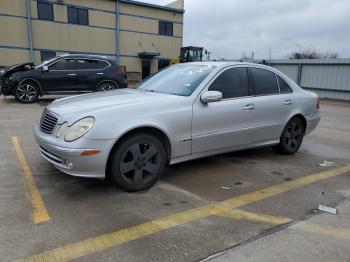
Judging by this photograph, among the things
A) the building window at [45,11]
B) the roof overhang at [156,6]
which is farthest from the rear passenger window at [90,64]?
the roof overhang at [156,6]

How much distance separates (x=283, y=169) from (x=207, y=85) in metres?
1.86

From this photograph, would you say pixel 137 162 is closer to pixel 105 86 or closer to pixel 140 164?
pixel 140 164

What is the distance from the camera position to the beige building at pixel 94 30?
2792 cm

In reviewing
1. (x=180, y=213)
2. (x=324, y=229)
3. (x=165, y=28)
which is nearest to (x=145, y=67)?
(x=165, y=28)

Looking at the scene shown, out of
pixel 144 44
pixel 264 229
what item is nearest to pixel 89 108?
pixel 264 229

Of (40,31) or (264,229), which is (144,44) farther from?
(264,229)

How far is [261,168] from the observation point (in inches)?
212

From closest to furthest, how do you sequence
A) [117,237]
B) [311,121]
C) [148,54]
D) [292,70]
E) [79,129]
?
[117,237]
[79,129]
[311,121]
[292,70]
[148,54]

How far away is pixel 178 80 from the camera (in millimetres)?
5117

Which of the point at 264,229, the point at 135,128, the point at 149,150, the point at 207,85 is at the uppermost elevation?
the point at 207,85

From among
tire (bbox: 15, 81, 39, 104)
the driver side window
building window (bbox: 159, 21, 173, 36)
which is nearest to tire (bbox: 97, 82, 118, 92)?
the driver side window

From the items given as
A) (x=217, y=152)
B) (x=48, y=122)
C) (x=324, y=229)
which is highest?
(x=48, y=122)

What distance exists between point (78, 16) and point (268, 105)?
2883 centimetres

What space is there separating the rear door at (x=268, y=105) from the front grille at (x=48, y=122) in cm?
296
